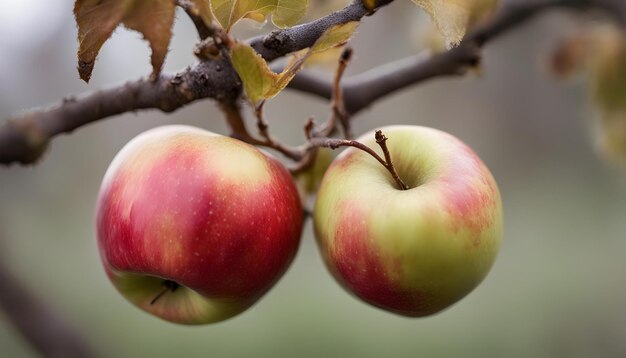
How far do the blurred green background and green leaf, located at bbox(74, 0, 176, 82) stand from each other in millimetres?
1016

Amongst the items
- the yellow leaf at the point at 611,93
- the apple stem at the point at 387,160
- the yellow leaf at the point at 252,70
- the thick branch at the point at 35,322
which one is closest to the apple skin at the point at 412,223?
the apple stem at the point at 387,160

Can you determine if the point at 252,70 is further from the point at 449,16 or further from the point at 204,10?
the point at 449,16

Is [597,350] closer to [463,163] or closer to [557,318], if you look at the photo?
[557,318]

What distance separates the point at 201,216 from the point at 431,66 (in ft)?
1.36

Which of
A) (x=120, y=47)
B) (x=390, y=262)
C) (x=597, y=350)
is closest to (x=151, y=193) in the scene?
(x=390, y=262)

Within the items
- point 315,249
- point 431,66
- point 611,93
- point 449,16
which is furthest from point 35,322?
point 315,249

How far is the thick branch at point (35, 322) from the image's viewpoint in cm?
105

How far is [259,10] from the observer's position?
20.5 inches

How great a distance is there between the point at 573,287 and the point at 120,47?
3251mm

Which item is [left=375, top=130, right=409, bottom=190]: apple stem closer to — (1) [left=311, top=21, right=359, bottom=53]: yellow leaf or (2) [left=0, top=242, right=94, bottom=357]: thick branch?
(1) [left=311, top=21, right=359, bottom=53]: yellow leaf

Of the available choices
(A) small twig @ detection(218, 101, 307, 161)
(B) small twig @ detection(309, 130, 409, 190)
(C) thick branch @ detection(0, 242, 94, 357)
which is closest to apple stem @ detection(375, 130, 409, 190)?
(B) small twig @ detection(309, 130, 409, 190)

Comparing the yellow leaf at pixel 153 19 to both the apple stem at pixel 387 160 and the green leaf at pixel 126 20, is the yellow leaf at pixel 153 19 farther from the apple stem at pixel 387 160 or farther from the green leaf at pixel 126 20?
the apple stem at pixel 387 160

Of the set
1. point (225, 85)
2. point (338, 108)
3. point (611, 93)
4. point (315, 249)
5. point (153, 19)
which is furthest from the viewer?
point (315, 249)

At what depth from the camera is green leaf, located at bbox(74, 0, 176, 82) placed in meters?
0.43
